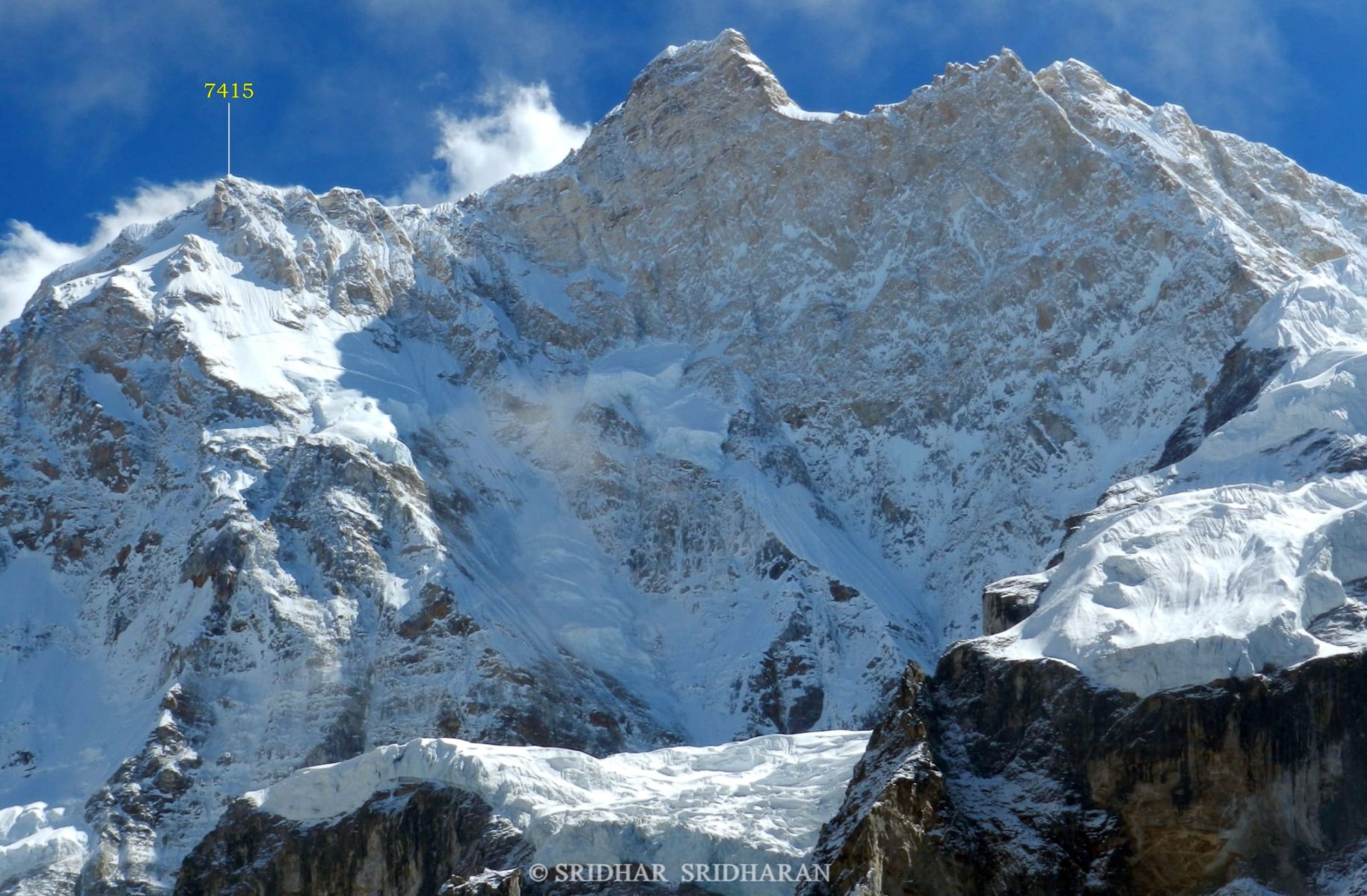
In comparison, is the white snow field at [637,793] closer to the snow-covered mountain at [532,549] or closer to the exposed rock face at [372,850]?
the exposed rock face at [372,850]

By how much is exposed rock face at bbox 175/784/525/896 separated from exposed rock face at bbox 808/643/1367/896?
22705 mm

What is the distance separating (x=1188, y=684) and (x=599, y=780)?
1443 inches

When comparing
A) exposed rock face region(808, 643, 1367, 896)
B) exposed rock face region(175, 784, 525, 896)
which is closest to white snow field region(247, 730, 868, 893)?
exposed rock face region(175, 784, 525, 896)

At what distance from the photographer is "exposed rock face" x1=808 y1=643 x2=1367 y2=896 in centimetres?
10062

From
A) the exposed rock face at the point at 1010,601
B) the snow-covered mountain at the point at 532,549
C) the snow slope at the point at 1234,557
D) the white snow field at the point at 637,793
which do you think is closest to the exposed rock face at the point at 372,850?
the white snow field at the point at 637,793

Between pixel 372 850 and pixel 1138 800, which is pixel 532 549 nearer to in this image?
pixel 372 850

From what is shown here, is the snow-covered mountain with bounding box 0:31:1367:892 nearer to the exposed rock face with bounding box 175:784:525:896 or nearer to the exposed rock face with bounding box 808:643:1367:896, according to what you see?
the exposed rock face with bounding box 175:784:525:896

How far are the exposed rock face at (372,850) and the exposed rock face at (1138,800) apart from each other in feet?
74.5

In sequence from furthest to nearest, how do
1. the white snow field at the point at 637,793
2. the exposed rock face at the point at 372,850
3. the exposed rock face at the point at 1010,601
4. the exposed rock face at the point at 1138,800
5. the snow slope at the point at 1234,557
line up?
the exposed rock face at the point at 1010,601 < the exposed rock face at the point at 372,850 < the white snow field at the point at 637,793 < the snow slope at the point at 1234,557 < the exposed rock face at the point at 1138,800

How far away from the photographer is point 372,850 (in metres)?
127

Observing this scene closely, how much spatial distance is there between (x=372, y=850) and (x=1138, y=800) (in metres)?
43.3

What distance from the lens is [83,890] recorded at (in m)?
149

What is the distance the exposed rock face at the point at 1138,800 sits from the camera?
330 ft

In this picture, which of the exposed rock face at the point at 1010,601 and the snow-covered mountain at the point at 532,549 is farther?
the snow-covered mountain at the point at 532,549
